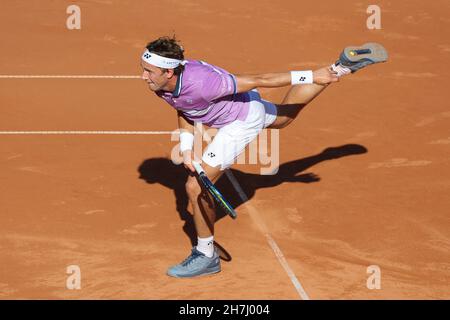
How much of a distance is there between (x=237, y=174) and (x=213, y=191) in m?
3.25

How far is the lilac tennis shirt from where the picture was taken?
395 inches

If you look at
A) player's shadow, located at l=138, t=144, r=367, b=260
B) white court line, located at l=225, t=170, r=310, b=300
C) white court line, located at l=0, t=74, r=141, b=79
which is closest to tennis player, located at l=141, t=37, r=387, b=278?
white court line, located at l=225, t=170, r=310, b=300

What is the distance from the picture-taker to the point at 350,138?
47.0 ft

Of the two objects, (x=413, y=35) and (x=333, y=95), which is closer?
(x=333, y=95)

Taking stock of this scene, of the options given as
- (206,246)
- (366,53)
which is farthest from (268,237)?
(366,53)

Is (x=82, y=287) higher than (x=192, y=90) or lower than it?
lower

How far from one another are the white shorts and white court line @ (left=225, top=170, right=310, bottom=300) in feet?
3.63

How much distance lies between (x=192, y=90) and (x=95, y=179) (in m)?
3.20

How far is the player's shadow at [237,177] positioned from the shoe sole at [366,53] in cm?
247

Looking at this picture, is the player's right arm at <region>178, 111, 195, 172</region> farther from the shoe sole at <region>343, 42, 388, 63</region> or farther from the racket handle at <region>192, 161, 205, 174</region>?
the shoe sole at <region>343, 42, 388, 63</region>

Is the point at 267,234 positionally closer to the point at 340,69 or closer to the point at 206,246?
the point at 206,246

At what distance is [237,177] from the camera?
13031mm

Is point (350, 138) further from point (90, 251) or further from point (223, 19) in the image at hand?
point (223, 19)

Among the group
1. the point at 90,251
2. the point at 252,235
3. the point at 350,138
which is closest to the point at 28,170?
the point at 90,251
